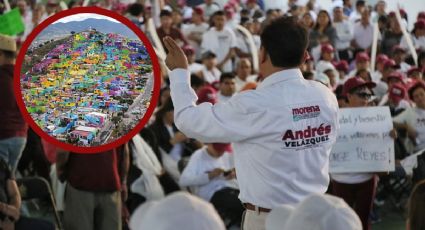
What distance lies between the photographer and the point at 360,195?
7465mm

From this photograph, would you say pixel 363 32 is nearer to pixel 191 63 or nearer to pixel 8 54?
pixel 191 63

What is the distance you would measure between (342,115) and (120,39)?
13.2ft

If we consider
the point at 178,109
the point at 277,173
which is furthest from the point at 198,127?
the point at 277,173

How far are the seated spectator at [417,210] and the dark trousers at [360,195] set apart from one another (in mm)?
3815

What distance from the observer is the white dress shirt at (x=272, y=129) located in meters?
3.97

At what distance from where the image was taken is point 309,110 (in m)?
4.10

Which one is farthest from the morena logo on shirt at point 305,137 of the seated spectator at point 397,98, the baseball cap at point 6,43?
the seated spectator at point 397,98

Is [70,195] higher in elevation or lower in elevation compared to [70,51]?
lower

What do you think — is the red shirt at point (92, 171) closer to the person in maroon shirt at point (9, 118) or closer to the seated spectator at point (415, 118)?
the person in maroon shirt at point (9, 118)

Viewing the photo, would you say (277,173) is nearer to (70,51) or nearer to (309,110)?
(309,110)

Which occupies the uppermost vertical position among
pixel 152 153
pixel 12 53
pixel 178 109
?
pixel 178 109

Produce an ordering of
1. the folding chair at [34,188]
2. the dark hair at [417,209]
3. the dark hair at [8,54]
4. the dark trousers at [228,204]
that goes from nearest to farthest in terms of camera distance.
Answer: the dark hair at [417,209]
the dark hair at [8,54]
the folding chair at [34,188]
the dark trousers at [228,204]

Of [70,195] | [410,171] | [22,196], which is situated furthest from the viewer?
[410,171]

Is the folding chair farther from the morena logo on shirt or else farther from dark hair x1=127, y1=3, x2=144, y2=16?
dark hair x1=127, y1=3, x2=144, y2=16
